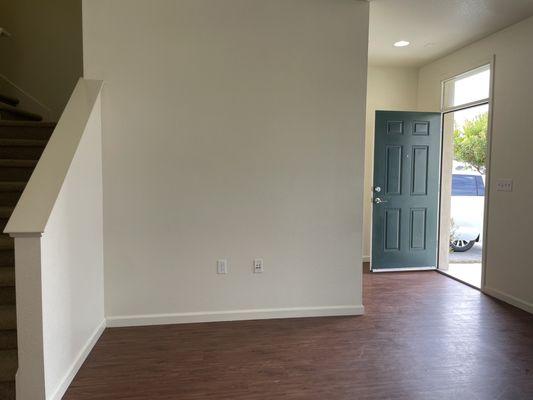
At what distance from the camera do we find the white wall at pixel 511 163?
3.33 meters

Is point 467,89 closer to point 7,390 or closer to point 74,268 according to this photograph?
point 74,268

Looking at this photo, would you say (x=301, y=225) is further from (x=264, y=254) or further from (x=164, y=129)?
(x=164, y=129)

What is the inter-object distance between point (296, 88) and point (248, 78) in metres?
0.41

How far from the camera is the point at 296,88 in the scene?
3061 millimetres

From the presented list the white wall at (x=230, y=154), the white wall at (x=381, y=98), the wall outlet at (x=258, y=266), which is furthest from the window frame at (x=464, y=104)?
the wall outlet at (x=258, y=266)

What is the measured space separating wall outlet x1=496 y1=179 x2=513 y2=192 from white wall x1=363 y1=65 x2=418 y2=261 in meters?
1.46

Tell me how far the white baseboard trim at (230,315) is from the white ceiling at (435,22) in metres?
2.63

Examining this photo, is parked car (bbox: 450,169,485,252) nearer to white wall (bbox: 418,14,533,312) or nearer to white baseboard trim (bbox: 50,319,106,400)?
white wall (bbox: 418,14,533,312)

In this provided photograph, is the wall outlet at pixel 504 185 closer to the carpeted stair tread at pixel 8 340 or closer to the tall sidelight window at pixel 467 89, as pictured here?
the tall sidelight window at pixel 467 89

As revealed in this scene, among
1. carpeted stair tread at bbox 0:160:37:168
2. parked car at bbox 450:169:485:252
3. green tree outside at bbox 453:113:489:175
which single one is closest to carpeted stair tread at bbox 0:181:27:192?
carpeted stair tread at bbox 0:160:37:168

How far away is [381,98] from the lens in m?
4.91

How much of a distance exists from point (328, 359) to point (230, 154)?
170 cm

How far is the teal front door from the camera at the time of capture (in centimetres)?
460

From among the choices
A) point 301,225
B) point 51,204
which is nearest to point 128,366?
point 51,204
